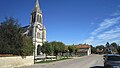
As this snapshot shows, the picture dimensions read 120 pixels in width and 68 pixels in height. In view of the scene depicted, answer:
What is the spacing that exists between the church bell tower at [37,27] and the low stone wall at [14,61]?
5174 centimetres

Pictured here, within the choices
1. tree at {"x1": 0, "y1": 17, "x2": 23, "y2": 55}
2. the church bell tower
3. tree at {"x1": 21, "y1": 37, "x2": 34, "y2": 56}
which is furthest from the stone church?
tree at {"x1": 21, "y1": 37, "x2": 34, "y2": 56}

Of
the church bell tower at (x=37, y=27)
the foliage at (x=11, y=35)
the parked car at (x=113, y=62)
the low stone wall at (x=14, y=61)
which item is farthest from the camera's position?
the church bell tower at (x=37, y=27)

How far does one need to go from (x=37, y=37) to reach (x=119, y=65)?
68147 mm

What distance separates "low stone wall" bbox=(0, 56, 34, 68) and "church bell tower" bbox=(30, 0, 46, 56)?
2037 inches

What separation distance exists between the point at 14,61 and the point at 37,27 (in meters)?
58.9

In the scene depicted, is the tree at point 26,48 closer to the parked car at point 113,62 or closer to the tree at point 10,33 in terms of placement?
the tree at point 10,33

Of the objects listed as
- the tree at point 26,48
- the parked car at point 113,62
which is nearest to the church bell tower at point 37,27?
the tree at point 26,48

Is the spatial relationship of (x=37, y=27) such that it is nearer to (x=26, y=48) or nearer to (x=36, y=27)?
(x=36, y=27)

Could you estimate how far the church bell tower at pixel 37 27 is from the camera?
82637 millimetres

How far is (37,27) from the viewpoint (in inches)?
3310

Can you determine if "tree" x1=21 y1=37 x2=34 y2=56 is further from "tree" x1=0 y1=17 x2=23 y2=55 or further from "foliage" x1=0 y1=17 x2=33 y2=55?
"tree" x1=0 y1=17 x2=23 y2=55

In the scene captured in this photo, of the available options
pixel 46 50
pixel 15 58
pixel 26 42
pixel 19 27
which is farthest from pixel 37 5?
pixel 15 58

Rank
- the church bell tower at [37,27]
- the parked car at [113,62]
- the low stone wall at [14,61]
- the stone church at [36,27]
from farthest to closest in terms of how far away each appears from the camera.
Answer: the stone church at [36,27] → the church bell tower at [37,27] → the low stone wall at [14,61] → the parked car at [113,62]

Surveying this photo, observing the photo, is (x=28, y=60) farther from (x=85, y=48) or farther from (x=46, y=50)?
(x=85, y=48)
